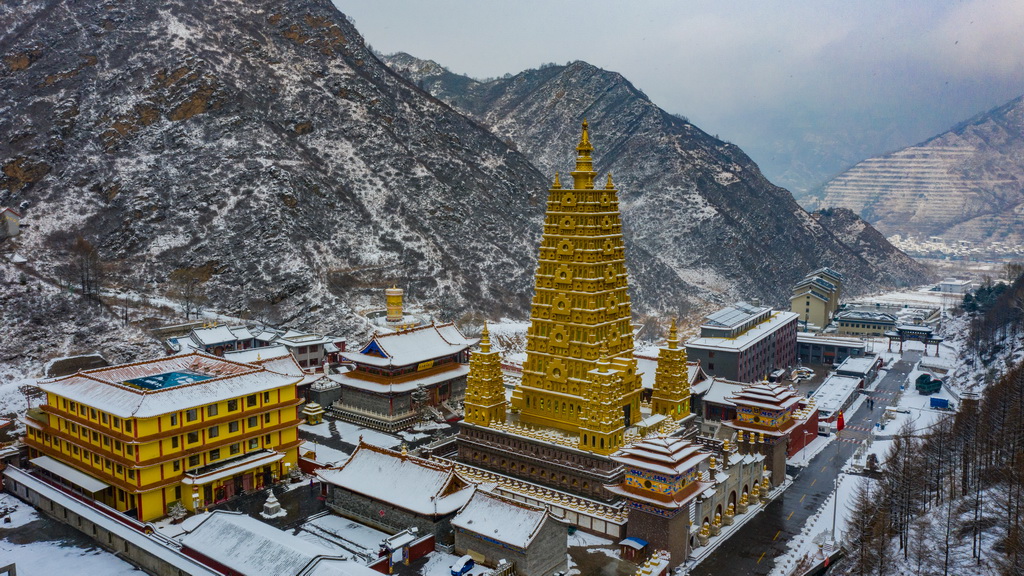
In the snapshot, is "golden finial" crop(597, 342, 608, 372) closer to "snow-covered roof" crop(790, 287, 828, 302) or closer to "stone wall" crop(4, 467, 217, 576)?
"stone wall" crop(4, 467, 217, 576)

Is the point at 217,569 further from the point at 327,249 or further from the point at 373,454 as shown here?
the point at 327,249

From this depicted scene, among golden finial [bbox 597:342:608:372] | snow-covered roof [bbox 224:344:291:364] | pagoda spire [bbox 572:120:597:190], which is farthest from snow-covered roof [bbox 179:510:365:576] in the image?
snow-covered roof [bbox 224:344:291:364]

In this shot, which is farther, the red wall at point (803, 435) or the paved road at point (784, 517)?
the red wall at point (803, 435)

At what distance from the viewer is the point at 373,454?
43.2 meters

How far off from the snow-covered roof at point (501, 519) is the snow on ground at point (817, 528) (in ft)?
45.6

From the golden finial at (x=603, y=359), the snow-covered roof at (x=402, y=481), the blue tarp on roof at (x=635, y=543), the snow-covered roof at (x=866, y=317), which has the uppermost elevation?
the golden finial at (x=603, y=359)

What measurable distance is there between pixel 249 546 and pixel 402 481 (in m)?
9.52

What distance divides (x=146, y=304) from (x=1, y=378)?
71.2ft

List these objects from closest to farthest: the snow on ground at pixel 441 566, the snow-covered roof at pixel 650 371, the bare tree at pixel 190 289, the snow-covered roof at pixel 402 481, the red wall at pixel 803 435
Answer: the snow on ground at pixel 441 566, the snow-covered roof at pixel 402 481, the red wall at pixel 803 435, the snow-covered roof at pixel 650 371, the bare tree at pixel 190 289

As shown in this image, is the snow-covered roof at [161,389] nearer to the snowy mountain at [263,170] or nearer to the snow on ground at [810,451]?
the snow on ground at [810,451]

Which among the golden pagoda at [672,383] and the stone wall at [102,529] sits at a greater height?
the golden pagoda at [672,383]

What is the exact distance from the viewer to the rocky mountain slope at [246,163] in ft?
332

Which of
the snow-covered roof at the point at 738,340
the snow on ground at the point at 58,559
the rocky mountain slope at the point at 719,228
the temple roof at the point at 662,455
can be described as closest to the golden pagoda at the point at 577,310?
the temple roof at the point at 662,455

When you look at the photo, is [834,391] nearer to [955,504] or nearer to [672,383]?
[672,383]
